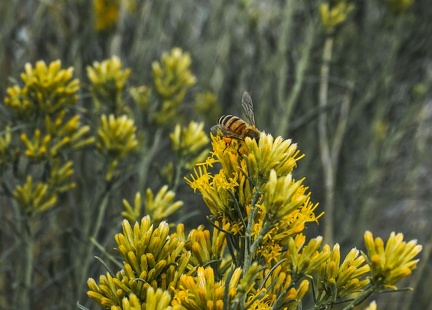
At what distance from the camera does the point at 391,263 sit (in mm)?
1111

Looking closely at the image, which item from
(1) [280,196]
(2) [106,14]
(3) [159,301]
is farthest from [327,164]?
(3) [159,301]

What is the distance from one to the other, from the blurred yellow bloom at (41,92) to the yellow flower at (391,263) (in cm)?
130

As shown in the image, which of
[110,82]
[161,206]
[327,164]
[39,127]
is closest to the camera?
[161,206]

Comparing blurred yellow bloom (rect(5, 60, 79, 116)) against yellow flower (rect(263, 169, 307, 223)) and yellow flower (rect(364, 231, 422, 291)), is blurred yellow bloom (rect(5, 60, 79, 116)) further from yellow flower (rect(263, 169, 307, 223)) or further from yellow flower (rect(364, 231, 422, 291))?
yellow flower (rect(364, 231, 422, 291))

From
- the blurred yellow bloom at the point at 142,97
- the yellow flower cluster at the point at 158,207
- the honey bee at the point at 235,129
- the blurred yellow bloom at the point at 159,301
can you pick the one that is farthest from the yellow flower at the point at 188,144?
the blurred yellow bloom at the point at 159,301

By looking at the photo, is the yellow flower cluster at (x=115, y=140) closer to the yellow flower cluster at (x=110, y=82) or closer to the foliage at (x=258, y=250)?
the yellow flower cluster at (x=110, y=82)

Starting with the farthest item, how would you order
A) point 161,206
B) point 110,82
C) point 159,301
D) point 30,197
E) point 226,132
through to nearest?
point 110,82, point 30,197, point 161,206, point 226,132, point 159,301

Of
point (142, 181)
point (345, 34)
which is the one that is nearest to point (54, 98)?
point (142, 181)

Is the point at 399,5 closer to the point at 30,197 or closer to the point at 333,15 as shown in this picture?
the point at 333,15

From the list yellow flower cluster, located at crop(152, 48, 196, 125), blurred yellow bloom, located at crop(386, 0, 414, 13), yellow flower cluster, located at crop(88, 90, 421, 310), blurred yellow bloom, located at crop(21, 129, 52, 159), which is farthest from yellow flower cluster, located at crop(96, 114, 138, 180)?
blurred yellow bloom, located at crop(386, 0, 414, 13)

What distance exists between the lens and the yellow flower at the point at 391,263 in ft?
3.62

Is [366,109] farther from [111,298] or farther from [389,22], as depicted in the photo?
[111,298]

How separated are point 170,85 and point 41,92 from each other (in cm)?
71

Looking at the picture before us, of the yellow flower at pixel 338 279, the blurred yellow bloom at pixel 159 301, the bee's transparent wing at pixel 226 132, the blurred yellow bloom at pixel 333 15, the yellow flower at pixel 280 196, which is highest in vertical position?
the blurred yellow bloom at pixel 333 15
